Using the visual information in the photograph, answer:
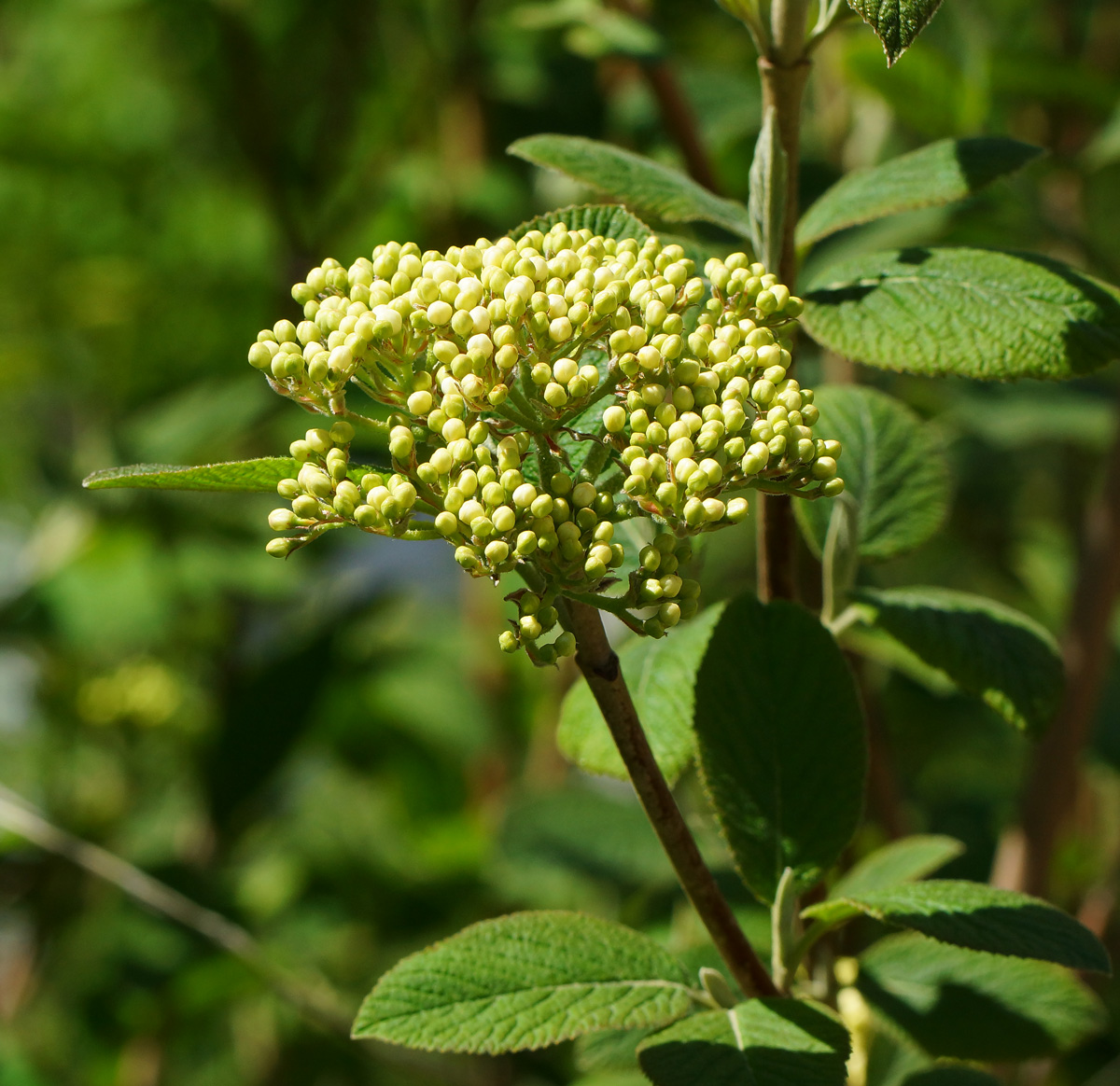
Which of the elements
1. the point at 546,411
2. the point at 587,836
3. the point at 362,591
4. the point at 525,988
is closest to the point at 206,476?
the point at 546,411

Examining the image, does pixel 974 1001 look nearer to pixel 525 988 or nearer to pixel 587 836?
pixel 525 988

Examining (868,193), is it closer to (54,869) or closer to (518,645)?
(518,645)

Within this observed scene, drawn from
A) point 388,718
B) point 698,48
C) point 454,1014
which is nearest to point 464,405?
point 454,1014

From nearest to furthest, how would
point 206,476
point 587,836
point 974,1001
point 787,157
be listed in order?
point 206,476 → point 787,157 → point 974,1001 → point 587,836

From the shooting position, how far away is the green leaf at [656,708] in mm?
541

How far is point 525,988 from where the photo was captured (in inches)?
18.7

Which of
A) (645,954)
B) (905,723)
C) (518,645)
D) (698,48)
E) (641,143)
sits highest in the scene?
(698,48)

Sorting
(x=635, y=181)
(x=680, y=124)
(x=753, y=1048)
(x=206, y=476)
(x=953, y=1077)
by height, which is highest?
(x=680, y=124)

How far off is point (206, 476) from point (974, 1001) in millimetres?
464

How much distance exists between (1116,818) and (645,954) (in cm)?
115

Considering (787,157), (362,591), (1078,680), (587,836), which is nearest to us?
(787,157)

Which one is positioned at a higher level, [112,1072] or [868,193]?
[868,193]

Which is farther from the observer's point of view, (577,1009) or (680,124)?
(680,124)

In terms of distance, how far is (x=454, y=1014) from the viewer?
1.49ft
